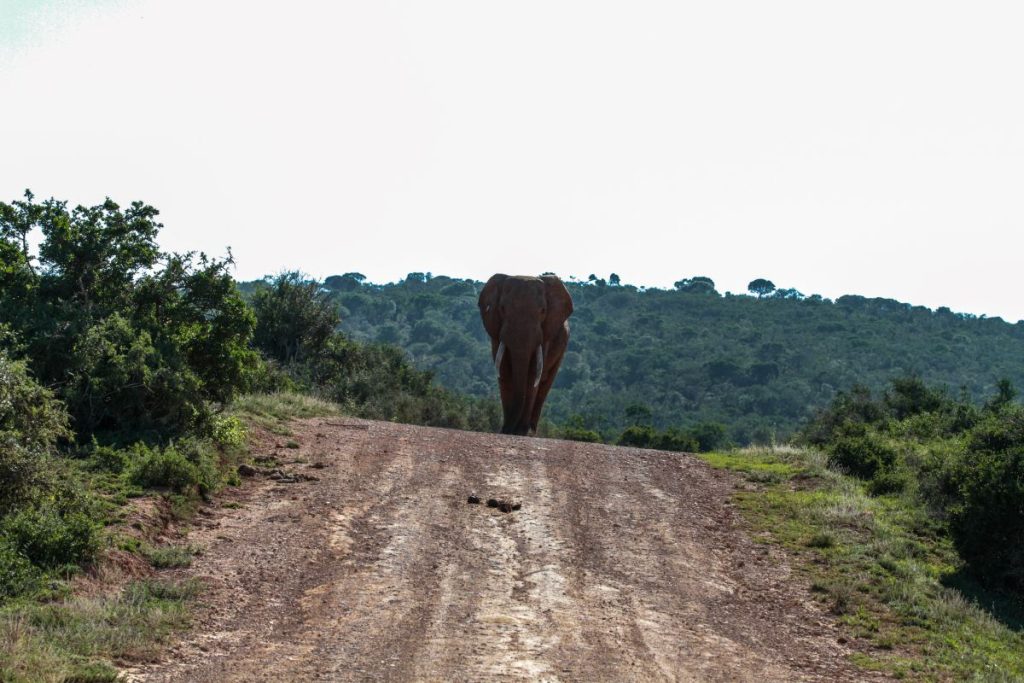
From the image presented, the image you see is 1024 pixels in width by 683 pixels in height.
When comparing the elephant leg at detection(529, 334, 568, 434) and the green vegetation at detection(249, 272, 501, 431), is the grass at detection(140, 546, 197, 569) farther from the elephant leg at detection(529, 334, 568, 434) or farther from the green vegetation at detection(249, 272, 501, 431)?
the green vegetation at detection(249, 272, 501, 431)

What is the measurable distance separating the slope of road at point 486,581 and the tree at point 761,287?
105 m

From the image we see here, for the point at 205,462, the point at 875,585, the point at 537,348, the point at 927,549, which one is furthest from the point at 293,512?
the point at 537,348

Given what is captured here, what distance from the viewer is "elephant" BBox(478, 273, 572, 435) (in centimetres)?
2277

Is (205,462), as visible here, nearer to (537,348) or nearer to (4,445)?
(4,445)

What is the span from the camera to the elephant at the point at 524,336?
22.8 metres

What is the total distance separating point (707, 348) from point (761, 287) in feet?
133

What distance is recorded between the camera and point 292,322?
2878cm

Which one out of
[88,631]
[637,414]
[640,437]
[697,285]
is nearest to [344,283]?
[697,285]

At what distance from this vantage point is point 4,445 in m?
10.9

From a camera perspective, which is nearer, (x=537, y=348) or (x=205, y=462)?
(x=205, y=462)

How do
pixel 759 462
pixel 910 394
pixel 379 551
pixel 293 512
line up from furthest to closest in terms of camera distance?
pixel 910 394 → pixel 759 462 → pixel 293 512 → pixel 379 551

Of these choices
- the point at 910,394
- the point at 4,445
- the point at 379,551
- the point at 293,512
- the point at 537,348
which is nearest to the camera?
the point at 4,445

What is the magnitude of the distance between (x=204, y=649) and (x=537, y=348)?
14524 millimetres

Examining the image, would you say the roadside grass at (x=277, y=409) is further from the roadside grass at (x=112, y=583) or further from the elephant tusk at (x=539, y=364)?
the elephant tusk at (x=539, y=364)
